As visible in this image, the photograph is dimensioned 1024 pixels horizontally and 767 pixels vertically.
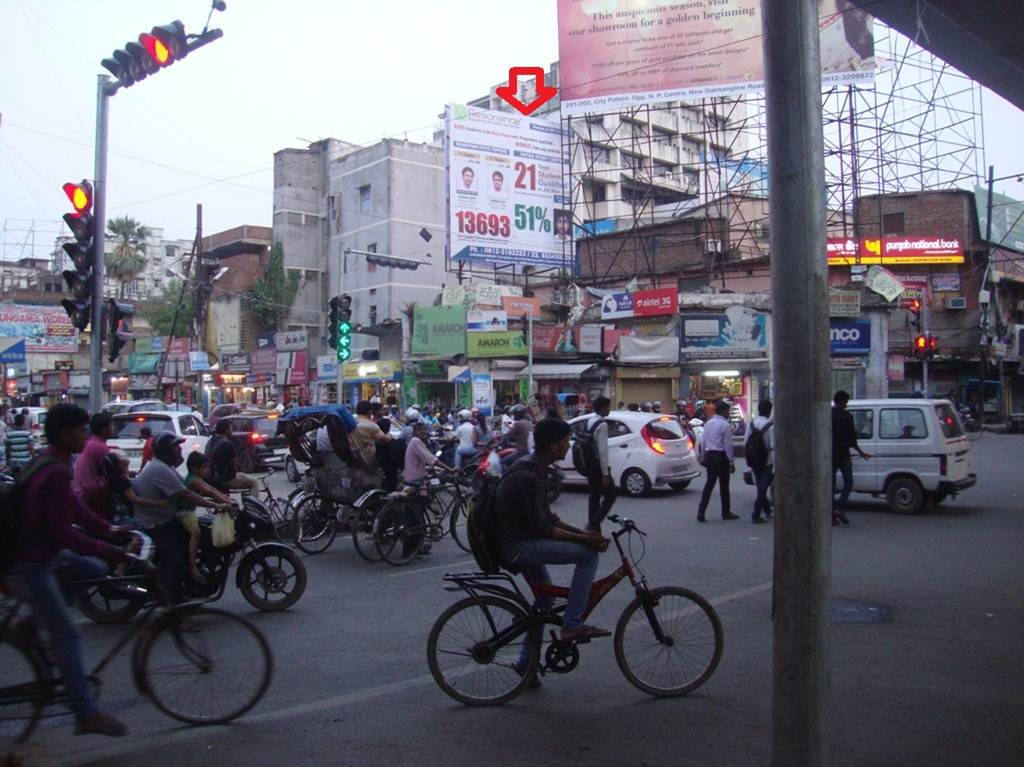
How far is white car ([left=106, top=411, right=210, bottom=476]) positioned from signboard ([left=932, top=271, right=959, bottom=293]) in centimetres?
3207

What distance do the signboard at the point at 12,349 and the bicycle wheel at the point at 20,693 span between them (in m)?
23.1

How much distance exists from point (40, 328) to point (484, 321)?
16.2 metres

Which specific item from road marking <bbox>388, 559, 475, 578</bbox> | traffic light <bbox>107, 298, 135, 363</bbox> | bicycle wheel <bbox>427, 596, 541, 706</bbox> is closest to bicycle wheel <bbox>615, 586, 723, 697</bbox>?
bicycle wheel <bbox>427, 596, 541, 706</bbox>

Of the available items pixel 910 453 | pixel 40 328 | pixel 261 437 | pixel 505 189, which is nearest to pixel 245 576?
pixel 910 453

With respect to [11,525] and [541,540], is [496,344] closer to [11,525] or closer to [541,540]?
[541,540]

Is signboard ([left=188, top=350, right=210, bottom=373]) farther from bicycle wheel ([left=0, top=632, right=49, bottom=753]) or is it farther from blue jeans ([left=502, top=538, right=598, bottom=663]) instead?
blue jeans ([left=502, top=538, right=598, bottom=663])

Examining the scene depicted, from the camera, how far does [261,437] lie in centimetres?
2120

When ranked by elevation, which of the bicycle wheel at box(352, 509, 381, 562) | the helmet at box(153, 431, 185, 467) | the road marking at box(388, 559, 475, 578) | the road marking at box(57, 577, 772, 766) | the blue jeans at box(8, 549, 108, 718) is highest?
the helmet at box(153, 431, 185, 467)

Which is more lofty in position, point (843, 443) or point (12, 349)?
point (12, 349)

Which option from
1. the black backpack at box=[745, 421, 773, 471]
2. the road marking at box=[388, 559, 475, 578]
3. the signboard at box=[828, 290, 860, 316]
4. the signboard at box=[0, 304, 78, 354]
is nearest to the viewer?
the road marking at box=[388, 559, 475, 578]

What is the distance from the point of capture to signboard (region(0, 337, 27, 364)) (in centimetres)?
2483

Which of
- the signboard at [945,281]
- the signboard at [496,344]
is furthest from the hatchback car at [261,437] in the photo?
the signboard at [945,281]

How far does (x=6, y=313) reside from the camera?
97.5ft

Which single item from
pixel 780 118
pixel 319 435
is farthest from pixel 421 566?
pixel 780 118
